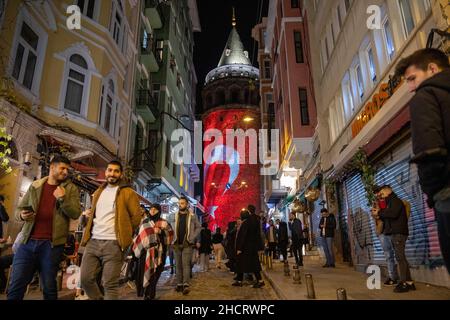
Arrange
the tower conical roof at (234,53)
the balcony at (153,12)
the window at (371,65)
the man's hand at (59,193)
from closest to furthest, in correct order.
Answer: the man's hand at (59,193), the window at (371,65), the balcony at (153,12), the tower conical roof at (234,53)

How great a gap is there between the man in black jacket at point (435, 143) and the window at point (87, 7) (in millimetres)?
14225

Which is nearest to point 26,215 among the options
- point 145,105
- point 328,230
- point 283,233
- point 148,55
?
point 328,230

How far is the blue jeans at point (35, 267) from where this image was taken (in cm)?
356

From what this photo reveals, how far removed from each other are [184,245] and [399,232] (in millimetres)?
4538

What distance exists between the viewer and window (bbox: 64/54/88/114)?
12164 millimetres

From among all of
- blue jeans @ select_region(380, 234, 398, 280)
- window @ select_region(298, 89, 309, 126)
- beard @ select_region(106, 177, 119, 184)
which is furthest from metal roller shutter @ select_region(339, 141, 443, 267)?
window @ select_region(298, 89, 309, 126)

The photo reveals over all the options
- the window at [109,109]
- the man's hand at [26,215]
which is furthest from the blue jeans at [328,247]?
the window at [109,109]

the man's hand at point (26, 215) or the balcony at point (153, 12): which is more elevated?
the balcony at point (153, 12)

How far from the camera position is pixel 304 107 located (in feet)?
61.8

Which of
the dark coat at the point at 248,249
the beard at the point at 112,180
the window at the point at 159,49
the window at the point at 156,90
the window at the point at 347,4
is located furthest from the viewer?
the window at the point at 156,90

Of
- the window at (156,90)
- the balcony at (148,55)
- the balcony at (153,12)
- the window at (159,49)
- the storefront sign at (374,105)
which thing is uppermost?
the balcony at (153,12)

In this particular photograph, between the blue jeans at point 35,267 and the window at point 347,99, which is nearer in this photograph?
the blue jeans at point 35,267

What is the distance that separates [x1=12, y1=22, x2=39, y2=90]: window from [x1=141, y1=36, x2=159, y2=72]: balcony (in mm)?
10218

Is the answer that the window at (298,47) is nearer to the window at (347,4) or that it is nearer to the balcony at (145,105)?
the window at (347,4)
